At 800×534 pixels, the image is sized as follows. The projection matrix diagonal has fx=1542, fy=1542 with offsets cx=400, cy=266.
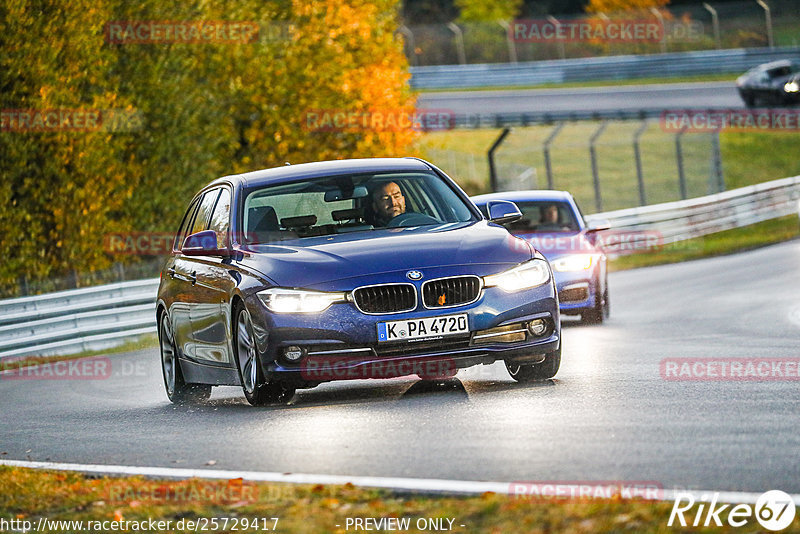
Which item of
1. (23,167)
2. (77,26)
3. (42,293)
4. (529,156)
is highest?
(77,26)

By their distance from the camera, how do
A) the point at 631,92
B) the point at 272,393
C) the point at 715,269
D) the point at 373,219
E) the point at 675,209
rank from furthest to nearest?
the point at 631,92, the point at 675,209, the point at 715,269, the point at 373,219, the point at 272,393

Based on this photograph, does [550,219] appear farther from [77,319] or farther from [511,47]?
[511,47]

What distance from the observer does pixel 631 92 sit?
55281 mm

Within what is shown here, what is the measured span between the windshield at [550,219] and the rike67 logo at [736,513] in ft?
40.9

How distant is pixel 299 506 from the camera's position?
20.7 feet

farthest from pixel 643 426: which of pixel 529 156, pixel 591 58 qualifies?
pixel 591 58

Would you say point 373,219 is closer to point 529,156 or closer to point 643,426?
point 643,426

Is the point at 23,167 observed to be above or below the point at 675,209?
above

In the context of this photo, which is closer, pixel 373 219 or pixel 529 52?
pixel 373 219

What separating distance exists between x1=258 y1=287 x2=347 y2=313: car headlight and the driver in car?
Result: 1272 mm

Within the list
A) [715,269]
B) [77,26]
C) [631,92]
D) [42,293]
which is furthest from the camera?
[631,92]

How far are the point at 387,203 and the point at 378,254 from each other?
1.13m

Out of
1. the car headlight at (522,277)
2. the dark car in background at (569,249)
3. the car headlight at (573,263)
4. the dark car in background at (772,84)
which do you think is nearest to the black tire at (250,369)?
the car headlight at (522,277)

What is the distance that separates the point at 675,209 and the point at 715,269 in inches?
301
